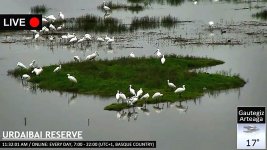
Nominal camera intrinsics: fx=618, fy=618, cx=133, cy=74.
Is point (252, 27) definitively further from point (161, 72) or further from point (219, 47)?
point (161, 72)

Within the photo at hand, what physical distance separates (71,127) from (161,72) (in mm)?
7154

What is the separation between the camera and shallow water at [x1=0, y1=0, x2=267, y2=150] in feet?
69.0

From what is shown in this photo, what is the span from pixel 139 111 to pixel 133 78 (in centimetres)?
399

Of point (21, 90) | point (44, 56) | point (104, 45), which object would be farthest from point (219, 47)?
point (21, 90)

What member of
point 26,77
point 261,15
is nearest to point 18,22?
point 26,77

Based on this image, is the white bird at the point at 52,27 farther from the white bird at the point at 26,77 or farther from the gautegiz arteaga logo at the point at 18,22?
the gautegiz arteaga logo at the point at 18,22

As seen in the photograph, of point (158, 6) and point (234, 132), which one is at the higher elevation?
point (158, 6)

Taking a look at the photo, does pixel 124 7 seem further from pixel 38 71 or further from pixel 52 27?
pixel 38 71

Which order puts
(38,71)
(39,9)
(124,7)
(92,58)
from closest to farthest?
(38,71), (92,58), (39,9), (124,7)

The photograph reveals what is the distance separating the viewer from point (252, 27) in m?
42.4

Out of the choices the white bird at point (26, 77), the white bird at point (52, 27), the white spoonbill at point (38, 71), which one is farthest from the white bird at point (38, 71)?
the white bird at point (52, 27)

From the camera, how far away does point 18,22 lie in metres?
17.7

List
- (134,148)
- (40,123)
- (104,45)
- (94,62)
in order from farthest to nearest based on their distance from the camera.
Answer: (104,45) < (94,62) < (40,123) < (134,148)

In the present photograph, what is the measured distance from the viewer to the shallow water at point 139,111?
828 inches
